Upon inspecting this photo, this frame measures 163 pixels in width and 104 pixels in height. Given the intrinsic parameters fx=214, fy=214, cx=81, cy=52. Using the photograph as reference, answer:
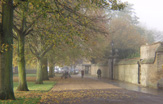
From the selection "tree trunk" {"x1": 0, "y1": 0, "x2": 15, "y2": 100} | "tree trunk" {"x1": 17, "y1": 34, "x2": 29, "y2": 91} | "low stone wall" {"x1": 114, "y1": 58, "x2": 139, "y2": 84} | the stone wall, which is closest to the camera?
"tree trunk" {"x1": 0, "y1": 0, "x2": 15, "y2": 100}

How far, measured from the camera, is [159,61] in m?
18.6

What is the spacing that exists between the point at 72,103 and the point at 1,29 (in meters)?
4.92

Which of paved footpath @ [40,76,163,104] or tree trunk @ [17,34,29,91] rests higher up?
tree trunk @ [17,34,29,91]

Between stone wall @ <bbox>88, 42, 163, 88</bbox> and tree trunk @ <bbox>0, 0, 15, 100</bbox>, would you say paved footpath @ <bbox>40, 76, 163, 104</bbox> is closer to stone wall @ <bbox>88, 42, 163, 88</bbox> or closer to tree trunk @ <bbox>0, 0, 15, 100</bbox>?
tree trunk @ <bbox>0, 0, 15, 100</bbox>

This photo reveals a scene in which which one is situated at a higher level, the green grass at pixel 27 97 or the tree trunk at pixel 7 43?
the tree trunk at pixel 7 43

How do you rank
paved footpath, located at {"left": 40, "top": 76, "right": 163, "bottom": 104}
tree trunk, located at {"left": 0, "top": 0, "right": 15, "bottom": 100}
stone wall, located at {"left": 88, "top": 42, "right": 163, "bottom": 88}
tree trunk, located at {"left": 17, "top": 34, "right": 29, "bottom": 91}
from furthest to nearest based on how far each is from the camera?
stone wall, located at {"left": 88, "top": 42, "right": 163, "bottom": 88}, tree trunk, located at {"left": 17, "top": 34, "right": 29, "bottom": 91}, paved footpath, located at {"left": 40, "top": 76, "right": 163, "bottom": 104}, tree trunk, located at {"left": 0, "top": 0, "right": 15, "bottom": 100}

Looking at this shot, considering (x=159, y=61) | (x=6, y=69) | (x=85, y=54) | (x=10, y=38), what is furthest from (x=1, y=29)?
(x=85, y=54)

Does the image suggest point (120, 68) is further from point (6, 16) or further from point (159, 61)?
point (6, 16)

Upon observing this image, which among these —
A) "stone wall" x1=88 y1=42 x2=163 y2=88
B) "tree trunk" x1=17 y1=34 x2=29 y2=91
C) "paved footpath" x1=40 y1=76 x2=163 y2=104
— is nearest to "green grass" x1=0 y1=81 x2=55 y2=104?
"paved footpath" x1=40 y1=76 x2=163 y2=104

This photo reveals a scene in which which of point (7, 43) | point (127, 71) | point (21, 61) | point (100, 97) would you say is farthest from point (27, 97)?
point (127, 71)

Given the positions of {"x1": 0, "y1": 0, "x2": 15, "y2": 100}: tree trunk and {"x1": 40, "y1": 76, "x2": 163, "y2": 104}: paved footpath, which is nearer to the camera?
{"x1": 0, "y1": 0, "x2": 15, "y2": 100}: tree trunk

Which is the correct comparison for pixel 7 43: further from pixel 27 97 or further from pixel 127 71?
pixel 127 71

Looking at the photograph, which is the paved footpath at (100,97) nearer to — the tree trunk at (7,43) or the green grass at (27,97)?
the green grass at (27,97)

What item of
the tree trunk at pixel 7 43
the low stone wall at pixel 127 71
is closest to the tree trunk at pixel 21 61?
the tree trunk at pixel 7 43
